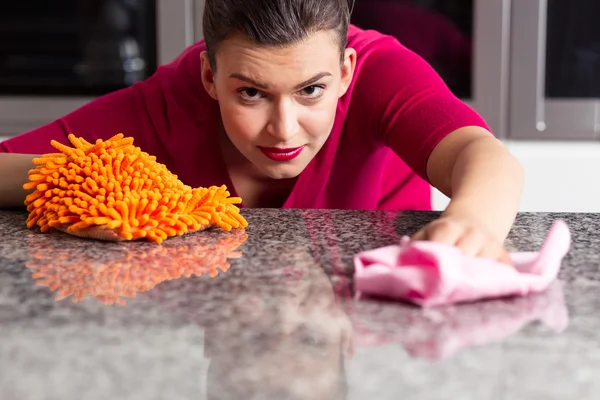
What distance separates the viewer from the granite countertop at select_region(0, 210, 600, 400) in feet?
1.54

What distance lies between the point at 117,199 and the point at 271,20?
1.14 ft

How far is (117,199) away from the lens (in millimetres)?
865

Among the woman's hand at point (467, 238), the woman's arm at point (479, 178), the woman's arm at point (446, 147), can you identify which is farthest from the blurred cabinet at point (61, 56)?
the woman's hand at point (467, 238)

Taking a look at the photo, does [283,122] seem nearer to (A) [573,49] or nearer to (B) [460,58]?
(B) [460,58]

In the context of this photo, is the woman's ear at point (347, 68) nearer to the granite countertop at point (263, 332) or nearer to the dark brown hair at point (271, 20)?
the dark brown hair at point (271, 20)

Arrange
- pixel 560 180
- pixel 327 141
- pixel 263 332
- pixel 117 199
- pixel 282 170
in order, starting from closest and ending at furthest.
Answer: pixel 263 332 < pixel 117 199 < pixel 282 170 < pixel 327 141 < pixel 560 180

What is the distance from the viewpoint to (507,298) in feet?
2.09

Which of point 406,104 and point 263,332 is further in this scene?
point 406,104

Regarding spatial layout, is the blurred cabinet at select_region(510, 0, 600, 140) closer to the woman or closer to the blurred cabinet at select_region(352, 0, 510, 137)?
the blurred cabinet at select_region(352, 0, 510, 137)

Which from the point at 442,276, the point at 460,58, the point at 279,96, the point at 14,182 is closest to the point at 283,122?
the point at 279,96

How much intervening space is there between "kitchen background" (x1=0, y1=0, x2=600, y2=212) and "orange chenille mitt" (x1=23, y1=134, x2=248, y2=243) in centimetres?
129

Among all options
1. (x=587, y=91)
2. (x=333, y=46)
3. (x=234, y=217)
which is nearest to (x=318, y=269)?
(x=234, y=217)

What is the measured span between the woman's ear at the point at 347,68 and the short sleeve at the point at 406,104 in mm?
50

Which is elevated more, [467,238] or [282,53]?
[282,53]
